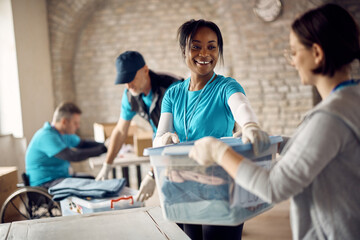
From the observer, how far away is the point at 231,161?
89 cm

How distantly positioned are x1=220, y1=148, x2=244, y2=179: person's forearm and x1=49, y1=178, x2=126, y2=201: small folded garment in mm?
1400

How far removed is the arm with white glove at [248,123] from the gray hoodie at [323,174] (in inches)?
4.3

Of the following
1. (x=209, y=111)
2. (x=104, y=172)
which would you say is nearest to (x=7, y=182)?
(x=104, y=172)

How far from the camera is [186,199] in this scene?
3.29 ft

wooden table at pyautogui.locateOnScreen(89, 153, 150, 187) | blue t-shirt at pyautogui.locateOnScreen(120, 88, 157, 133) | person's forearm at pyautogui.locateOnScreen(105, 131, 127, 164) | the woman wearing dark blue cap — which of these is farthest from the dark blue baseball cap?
wooden table at pyautogui.locateOnScreen(89, 153, 150, 187)

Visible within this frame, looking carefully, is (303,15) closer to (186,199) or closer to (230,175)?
(230,175)

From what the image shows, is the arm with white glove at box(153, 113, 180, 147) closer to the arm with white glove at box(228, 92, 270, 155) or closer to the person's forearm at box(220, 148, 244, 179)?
the arm with white glove at box(228, 92, 270, 155)

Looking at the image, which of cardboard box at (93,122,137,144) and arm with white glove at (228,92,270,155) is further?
cardboard box at (93,122,137,144)

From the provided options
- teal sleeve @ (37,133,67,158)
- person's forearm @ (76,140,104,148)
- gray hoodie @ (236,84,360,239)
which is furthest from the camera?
person's forearm @ (76,140,104,148)

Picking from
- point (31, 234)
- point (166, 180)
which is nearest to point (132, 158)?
point (31, 234)

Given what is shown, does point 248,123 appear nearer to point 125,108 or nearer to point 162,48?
point 125,108

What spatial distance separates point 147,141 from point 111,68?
8.57 ft

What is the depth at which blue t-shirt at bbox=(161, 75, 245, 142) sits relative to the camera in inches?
52.9

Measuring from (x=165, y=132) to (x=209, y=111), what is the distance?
0.18 meters
